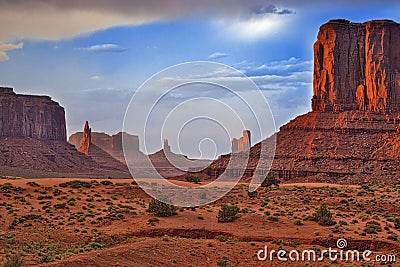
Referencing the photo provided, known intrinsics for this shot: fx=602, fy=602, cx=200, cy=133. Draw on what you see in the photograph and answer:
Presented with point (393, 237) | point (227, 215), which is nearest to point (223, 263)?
point (227, 215)

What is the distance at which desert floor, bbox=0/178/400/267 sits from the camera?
26484 mm

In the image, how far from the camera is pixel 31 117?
508 feet

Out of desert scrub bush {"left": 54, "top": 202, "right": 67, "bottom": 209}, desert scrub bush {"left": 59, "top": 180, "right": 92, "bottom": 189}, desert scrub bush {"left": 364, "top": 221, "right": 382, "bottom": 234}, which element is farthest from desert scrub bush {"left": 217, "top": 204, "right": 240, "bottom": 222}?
desert scrub bush {"left": 59, "top": 180, "right": 92, "bottom": 189}

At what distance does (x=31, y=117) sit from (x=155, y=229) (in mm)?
128320

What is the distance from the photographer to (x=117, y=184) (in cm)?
5550

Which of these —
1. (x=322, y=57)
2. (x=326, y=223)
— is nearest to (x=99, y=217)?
(x=326, y=223)

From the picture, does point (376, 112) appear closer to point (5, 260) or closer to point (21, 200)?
point (21, 200)

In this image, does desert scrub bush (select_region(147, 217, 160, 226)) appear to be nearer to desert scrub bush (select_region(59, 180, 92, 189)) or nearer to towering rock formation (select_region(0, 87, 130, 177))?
desert scrub bush (select_region(59, 180, 92, 189))

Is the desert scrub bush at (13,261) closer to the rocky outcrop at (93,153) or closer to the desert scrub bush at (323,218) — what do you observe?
the desert scrub bush at (323,218)

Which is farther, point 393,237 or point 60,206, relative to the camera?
point 60,206

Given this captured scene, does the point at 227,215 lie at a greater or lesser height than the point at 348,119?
lesser

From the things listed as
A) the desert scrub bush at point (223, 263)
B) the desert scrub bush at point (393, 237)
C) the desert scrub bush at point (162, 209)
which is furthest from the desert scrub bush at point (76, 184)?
the desert scrub bush at point (393, 237)

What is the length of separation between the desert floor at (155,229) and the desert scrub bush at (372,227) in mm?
201

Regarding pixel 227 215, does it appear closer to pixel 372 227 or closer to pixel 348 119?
pixel 372 227
